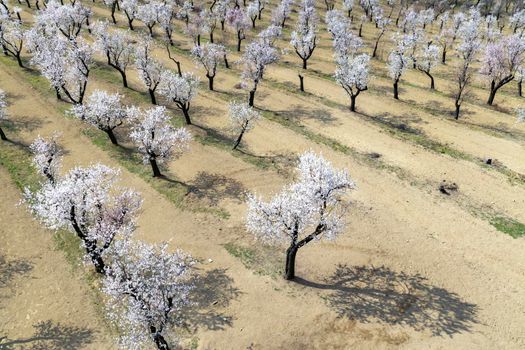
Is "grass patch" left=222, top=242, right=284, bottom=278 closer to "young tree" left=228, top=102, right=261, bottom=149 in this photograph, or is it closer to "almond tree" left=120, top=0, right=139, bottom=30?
"young tree" left=228, top=102, right=261, bottom=149

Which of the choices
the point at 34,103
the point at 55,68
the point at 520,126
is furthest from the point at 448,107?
the point at 34,103

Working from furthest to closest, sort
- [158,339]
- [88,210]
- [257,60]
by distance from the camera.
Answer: [257,60] < [88,210] < [158,339]

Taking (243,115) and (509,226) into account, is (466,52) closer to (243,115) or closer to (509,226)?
(509,226)

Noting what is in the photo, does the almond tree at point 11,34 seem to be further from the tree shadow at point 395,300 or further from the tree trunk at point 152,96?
the tree shadow at point 395,300

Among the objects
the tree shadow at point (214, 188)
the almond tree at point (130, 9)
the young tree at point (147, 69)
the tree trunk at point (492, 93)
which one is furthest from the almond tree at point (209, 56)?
the tree trunk at point (492, 93)

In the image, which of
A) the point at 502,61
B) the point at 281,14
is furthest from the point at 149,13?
the point at 502,61

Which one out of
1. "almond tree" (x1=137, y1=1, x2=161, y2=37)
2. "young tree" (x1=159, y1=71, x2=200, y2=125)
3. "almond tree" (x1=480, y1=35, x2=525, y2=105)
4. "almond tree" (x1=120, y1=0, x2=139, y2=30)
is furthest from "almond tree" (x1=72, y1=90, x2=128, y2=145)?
"almond tree" (x1=480, y1=35, x2=525, y2=105)

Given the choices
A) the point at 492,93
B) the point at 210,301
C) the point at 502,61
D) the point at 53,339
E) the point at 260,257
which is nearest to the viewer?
the point at 53,339
